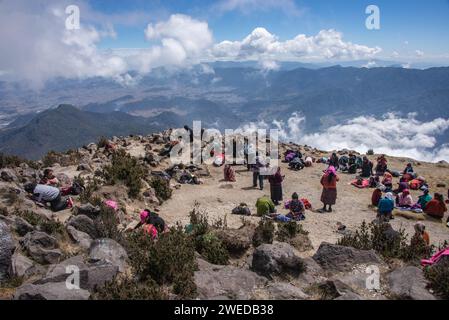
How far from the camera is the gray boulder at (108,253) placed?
28.1 feet

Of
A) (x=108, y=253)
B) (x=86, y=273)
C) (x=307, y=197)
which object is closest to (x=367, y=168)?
(x=307, y=197)

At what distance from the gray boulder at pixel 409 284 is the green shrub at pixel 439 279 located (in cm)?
15

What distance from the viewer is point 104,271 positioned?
24.8 ft

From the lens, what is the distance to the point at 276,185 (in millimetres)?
20000

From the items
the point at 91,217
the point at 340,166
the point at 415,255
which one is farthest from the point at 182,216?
the point at 340,166

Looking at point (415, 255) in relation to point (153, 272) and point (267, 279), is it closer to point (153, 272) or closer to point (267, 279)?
point (267, 279)

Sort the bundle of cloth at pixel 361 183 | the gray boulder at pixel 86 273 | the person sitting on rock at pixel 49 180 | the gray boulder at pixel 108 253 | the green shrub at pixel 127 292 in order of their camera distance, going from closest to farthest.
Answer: the green shrub at pixel 127 292
the gray boulder at pixel 86 273
the gray boulder at pixel 108 253
the person sitting on rock at pixel 49 180
the bundle of cloth at pixel 361 183

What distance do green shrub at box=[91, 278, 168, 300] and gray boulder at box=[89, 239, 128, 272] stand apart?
1.33 metres

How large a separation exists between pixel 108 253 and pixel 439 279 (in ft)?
25.2

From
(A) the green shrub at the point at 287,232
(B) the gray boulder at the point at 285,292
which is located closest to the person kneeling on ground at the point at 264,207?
(A) the green shrub at the point at 287,232

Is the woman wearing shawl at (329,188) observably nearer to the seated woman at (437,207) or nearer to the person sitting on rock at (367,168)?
the seated woman at (437,207)

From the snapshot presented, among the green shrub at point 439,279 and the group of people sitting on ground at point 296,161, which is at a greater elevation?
the green shrub at point 439,279

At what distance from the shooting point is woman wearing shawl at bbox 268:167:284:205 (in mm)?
19844
